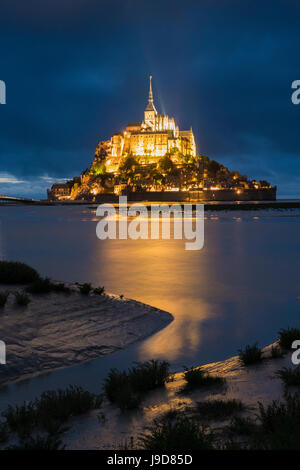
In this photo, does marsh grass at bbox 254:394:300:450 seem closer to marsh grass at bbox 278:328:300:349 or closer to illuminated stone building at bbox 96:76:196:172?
marsh grass at bbox 278:328:300:349

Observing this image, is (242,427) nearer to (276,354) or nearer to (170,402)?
(170,402)

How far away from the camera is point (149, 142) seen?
555 ft

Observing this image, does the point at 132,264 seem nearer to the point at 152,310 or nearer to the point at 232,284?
the point at 232,284

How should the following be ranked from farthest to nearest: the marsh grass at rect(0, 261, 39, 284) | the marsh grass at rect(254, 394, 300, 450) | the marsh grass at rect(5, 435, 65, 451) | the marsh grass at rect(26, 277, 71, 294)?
the marsh grass at rect(0, 261, 39, 284) < the marsh grass at rect(26, 277, 71, 294) < the marsh grass at rect(5, 435, 65, 451) < the marsh grass at rect(254, 394, 300, 450)

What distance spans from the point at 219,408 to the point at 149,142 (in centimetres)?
17135

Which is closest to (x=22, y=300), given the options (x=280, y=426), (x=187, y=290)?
(x=187, y=290)

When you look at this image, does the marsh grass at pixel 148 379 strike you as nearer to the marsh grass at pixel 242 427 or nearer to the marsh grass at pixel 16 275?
the marsh grass at pixel 242 427

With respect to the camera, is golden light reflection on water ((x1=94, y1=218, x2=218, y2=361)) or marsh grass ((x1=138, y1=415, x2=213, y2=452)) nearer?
marsh grass ((x1=138, y1=415, x2=213, y2=452))

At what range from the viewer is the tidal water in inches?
244

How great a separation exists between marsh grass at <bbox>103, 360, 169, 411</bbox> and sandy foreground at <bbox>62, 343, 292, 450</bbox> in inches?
3.7

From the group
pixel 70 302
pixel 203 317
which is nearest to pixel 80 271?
Answer: pixel 70 302

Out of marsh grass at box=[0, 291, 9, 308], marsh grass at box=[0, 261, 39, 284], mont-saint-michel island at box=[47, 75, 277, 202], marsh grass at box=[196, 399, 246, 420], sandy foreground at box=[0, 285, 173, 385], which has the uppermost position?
mont-saint-michel island at box=[47, 75, 277, 202]

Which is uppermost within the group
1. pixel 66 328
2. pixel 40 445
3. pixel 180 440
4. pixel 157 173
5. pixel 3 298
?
pixel 157 173

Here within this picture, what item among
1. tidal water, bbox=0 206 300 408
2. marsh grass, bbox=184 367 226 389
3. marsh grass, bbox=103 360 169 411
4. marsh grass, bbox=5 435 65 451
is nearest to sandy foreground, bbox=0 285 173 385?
tidal water, bbox=0 206 300 408
